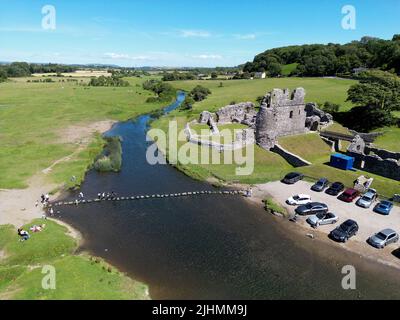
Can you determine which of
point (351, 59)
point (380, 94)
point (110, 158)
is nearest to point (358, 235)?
point (110, 158)

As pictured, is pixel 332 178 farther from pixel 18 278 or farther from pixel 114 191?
pixel 18 278

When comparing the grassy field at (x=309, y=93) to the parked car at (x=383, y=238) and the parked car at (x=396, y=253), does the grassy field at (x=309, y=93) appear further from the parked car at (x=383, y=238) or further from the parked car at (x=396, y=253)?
the parked car at (x=396, y=253)

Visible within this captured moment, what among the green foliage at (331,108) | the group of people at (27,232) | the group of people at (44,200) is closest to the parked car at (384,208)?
the group of people at (27,232)

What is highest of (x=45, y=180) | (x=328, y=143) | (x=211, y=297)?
(x=328, y=143)

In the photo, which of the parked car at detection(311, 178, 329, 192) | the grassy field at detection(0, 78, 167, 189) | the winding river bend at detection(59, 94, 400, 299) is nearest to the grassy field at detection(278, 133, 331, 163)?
the parked car at detection(311, 178, 329, 192)

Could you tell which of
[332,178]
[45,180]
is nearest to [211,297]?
[332,178]

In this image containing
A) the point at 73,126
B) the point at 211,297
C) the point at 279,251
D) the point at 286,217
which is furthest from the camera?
the point at 73,126
